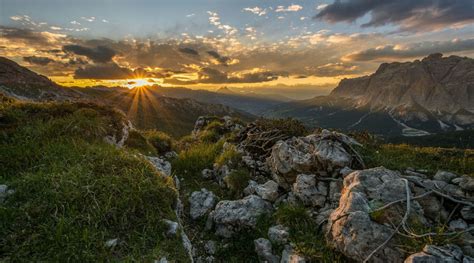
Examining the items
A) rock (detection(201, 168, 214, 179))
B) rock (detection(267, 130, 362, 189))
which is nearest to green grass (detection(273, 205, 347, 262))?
rock (detection(267, 130, 362, 189))

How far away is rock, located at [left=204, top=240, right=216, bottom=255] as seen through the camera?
9141 mm

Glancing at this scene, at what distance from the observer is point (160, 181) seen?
9.20 metres

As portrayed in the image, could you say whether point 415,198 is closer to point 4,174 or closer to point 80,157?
point 80,157

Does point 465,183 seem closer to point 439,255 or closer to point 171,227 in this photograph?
point 439,255

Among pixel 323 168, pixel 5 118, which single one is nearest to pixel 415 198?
pixel 323 168

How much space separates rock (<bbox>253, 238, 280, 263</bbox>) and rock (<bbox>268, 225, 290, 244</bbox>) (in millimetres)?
220

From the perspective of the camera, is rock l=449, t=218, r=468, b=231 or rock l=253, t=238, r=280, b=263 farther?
rock l=253, t=238, r=280, b=263

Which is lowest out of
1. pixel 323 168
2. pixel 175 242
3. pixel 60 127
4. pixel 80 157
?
pixel 175 242

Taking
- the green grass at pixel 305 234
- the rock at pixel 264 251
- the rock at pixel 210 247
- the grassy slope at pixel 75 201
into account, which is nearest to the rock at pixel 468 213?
the green grass at pixel 305 234

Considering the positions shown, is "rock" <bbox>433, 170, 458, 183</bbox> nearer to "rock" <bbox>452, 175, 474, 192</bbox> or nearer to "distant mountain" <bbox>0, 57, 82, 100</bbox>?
"rock" <bbox>452, 175, 474, 192</bbox>

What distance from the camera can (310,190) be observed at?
10281 millimetres

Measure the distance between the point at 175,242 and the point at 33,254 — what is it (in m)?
2.96

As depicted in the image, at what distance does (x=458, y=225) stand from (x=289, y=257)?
4.36m

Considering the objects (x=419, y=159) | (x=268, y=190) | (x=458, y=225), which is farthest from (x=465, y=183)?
(x=268, y=190)
